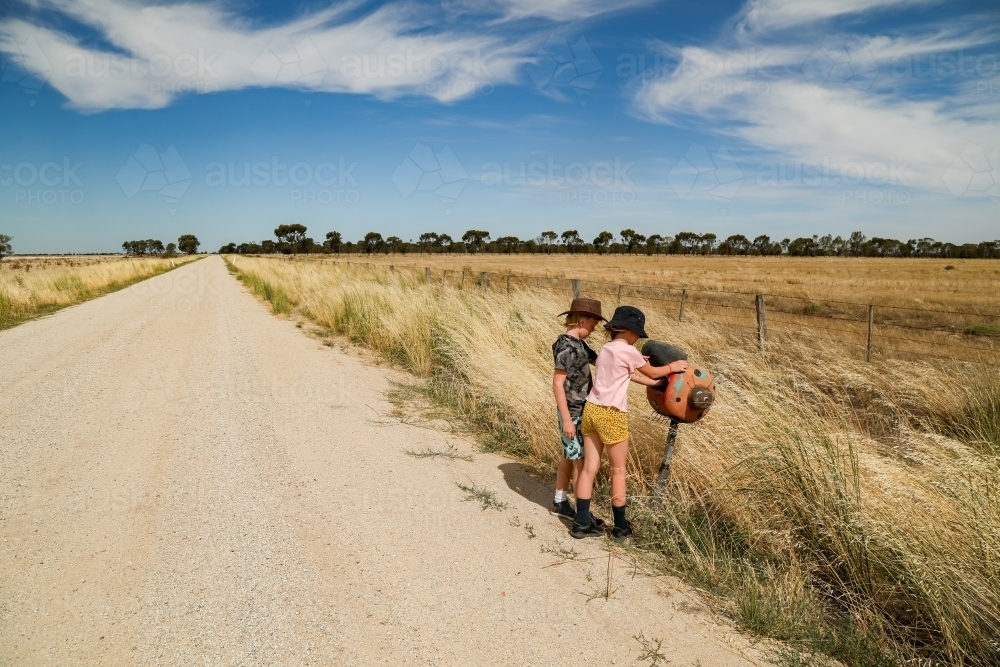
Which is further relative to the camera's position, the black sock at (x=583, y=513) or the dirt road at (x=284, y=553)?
the black sock at (x=583, y=513)

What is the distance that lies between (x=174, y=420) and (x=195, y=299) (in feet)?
47.2

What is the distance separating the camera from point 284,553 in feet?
9.56

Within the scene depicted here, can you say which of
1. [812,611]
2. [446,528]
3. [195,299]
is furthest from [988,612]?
[195,299]

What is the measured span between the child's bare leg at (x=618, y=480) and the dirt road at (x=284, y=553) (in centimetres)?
23

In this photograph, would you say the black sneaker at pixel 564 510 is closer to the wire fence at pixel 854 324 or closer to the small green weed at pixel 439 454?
the small green weed at pixel 439 454

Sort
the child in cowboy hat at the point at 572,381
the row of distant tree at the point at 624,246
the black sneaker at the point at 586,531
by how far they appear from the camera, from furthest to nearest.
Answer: the row of distant tree at the point at 624,246 < the child in cowboy hat at the point at 572,381 < the black sneaker at the point at 586,531

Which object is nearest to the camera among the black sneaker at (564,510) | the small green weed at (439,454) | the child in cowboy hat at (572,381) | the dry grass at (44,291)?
the child in cowboy hat at (572,381)

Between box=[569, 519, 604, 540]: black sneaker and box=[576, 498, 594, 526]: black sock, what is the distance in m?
0.02

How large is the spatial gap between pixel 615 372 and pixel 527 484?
4.70 feet

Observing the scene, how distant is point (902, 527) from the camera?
2.66 m

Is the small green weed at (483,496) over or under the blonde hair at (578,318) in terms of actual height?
under

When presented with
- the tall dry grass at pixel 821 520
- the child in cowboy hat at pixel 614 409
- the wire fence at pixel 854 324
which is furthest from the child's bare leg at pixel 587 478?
the wire fence at pixel 854 324

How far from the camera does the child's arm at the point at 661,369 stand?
2951mm

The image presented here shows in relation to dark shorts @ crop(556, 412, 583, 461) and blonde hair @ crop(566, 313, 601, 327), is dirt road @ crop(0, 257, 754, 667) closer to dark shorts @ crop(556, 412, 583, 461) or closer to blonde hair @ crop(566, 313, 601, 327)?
dark shorts @ crop(556, 412, 583, 461)
